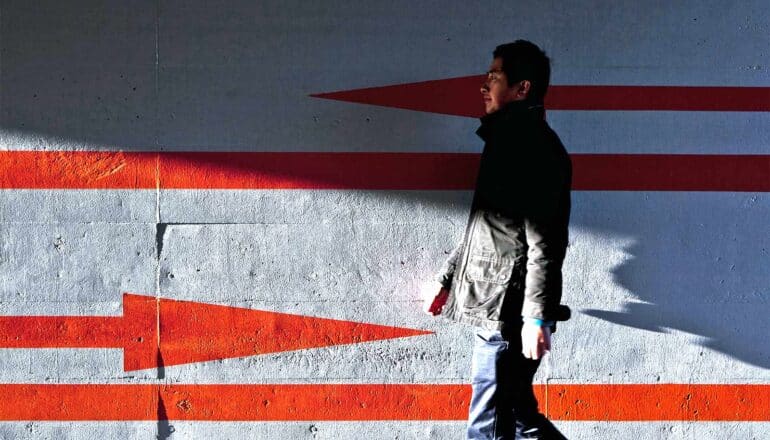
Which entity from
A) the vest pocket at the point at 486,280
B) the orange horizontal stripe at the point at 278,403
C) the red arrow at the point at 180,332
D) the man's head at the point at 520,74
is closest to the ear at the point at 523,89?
the man's head at the point at 520,74

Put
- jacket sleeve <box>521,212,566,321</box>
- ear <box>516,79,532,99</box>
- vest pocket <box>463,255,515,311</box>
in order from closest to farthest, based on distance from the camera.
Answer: jacket sleeve <box>521,212,566,321</box>, vest pocket <box>463,255,515,311</box>, ear <box>516,79,532,99</box>

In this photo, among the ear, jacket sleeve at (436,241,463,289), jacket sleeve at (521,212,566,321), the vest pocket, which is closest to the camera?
jacket sleeve at (521,212,566,321)

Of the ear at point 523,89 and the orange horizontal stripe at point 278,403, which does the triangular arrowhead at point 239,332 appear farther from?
the ear at point 523,89

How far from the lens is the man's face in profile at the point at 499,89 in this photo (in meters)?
2.87

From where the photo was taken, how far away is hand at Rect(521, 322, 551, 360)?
2.63 m

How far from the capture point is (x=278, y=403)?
354 cm

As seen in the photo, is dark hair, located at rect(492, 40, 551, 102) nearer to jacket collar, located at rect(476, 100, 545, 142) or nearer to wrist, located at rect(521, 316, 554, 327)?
jacket collar, located at rect(476, 100, 545, 142)

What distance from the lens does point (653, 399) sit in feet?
11.5

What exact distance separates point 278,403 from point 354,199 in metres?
1.00

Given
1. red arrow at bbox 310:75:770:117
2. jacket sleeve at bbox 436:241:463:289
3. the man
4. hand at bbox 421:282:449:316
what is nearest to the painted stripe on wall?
red arrow at bbox 310:75:770:117

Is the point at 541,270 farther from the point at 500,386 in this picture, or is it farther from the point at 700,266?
the point at 700,266

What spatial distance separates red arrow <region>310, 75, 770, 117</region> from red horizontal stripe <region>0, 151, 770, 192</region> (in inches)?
8.5

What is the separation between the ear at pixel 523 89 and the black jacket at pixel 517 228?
57 mm

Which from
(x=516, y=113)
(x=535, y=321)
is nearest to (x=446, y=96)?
(x=516, y=113)
